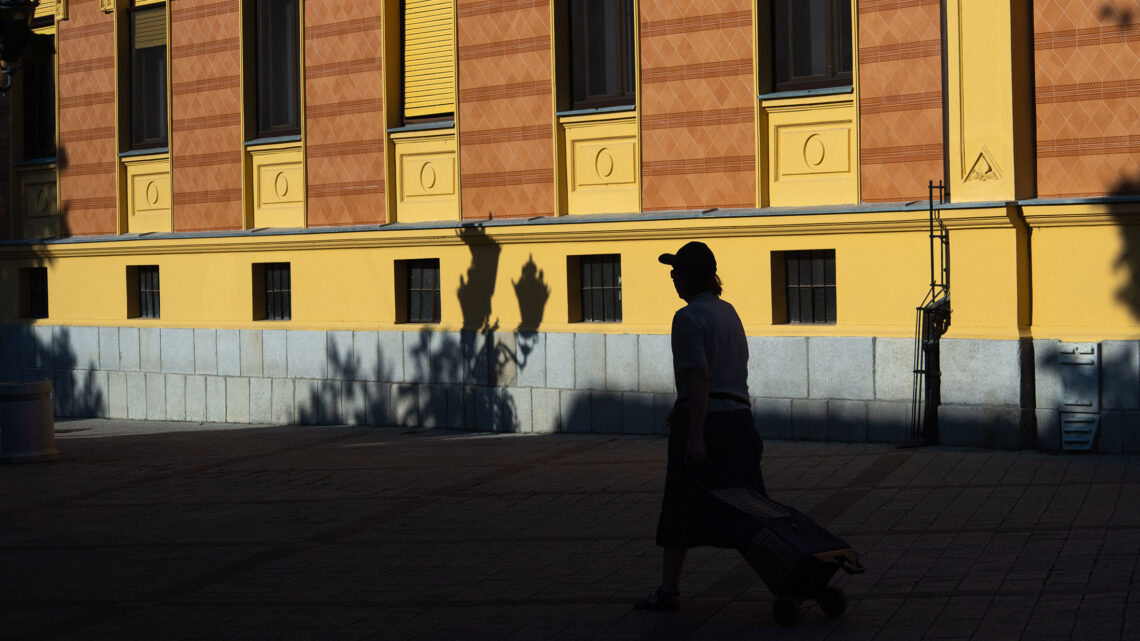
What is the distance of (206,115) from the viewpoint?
20234 millimetres

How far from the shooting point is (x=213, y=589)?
8648mm

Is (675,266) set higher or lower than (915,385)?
Answer: higher

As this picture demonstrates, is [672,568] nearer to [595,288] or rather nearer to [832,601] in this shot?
[832,601]

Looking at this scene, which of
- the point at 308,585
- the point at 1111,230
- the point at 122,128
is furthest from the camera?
the point at 122,128

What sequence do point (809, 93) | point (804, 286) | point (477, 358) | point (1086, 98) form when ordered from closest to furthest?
point (1086, 98), point (809, 93), point (804, 286), point (477, 358)

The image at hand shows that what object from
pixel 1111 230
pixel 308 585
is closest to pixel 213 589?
pixel 308 585

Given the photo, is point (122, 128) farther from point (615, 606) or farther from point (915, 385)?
point (615, 606)

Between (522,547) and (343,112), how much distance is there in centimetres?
1027

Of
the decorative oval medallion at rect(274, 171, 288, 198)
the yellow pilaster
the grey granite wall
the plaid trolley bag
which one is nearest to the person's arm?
the plaid trolley bag

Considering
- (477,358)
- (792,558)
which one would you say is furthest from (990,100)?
(792,558)

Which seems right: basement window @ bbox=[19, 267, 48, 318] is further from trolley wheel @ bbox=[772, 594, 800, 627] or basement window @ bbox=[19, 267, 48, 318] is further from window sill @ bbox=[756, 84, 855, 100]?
trolley wheel @ bbox=[772, 594, 800, 627]

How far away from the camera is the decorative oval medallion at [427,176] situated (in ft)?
59.1

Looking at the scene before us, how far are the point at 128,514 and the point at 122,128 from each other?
1092cm

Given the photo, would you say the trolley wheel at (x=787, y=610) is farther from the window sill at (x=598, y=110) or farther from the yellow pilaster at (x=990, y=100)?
the window sill at (x=598, y=110)
